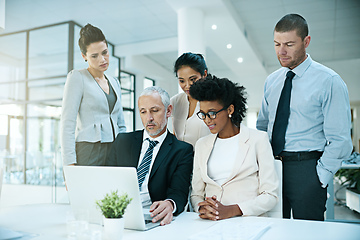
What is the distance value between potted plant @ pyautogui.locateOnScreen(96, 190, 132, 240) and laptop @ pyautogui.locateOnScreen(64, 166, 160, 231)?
0.05 m

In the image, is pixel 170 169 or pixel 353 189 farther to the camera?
pixel 353 189

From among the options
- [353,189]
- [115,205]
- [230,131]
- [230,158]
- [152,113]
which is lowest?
[353,189]

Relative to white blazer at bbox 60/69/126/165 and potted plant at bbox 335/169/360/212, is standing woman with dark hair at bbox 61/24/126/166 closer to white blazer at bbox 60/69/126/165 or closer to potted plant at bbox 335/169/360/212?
white blazer at bbox 60/69/126/165

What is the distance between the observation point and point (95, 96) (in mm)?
2186

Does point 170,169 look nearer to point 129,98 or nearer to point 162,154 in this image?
point 162,154

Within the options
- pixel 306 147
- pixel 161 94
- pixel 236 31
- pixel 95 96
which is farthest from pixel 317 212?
pixel 236 31

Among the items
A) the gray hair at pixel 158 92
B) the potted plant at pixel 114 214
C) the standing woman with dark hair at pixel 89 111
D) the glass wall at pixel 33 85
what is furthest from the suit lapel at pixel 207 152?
the glass wall at pixel 33 85

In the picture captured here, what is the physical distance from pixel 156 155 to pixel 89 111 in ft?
2.14

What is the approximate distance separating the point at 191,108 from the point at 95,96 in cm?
65

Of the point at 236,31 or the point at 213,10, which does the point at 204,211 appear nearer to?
the point at 213,10

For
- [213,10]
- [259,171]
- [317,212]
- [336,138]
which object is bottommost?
[317,212]

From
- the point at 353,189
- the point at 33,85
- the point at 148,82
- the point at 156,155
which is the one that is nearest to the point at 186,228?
the point at 156,155

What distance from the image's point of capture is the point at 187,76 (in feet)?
7.11

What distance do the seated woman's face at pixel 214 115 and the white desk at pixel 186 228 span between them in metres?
0.48
